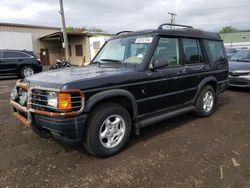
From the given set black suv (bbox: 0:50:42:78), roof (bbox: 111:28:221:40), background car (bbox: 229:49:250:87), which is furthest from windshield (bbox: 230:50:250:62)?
black suv (bbox: 0:50:42:78)

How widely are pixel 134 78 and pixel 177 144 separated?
135 cm

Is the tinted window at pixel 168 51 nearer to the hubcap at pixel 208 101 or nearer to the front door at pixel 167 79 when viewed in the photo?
the front door at pixel 167 79

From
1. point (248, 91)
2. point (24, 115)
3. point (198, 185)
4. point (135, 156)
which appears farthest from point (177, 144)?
point (248, 91)

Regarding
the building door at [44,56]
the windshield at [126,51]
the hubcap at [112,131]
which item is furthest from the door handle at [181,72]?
the building door at [44,56]

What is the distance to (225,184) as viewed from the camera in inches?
109

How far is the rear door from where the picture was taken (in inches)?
184

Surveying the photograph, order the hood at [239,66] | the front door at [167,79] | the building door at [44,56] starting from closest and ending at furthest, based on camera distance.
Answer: the front door at [167,79] → the hood at [239,66] → the building door at [44,56]

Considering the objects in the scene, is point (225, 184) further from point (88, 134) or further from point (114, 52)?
point (114, 52)

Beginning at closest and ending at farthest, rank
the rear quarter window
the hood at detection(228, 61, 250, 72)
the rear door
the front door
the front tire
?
the front tire → the front door → the rear door → the rear quarter window → the hood at detection(228, 61, 250, 72)

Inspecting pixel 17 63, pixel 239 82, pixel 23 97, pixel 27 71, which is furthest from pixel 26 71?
pixel 239 82

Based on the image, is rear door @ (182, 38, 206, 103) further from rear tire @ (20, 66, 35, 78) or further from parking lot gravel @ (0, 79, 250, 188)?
rear tire @ (20, 66, 35, 78)

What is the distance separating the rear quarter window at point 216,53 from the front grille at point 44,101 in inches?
142

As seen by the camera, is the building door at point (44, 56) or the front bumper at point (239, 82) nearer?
the front bumper at point (239, 82)

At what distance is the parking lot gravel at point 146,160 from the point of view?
288 centimetres
